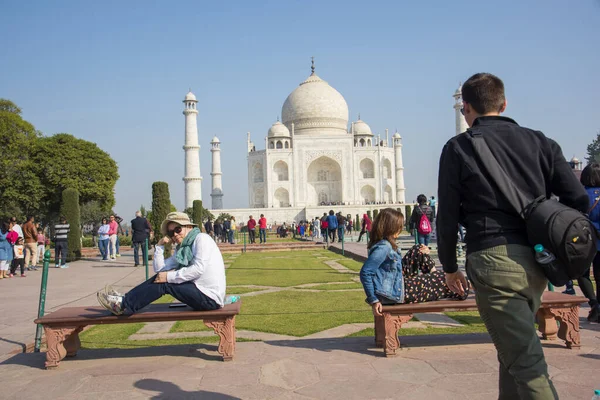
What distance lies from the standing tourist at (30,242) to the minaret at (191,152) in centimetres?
2542

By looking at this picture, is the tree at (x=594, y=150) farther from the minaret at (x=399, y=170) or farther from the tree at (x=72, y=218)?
the tree at (x=72, y=218)

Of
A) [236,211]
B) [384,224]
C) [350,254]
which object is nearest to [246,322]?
[384,224]

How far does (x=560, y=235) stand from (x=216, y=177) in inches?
1754

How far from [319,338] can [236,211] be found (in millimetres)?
35245

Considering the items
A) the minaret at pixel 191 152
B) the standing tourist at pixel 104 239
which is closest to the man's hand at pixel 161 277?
the standing tourist at pixel 104 239

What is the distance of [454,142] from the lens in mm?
2240

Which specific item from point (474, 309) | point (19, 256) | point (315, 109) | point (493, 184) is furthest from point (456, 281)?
point (315, 109)

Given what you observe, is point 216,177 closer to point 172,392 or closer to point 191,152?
point 191,152

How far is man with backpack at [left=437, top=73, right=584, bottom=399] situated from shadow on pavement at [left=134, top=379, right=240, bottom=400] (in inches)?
59.6

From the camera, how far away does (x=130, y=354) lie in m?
3.98

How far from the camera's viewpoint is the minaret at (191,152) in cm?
3869

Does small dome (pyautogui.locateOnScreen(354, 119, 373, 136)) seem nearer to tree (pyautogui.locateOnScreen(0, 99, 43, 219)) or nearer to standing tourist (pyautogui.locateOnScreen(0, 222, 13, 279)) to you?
tree (pyautogui.locateOnScreen(0, 99, 43, 219))

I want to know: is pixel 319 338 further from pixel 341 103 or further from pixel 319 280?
pixel 341 103

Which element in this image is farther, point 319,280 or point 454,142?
point 319,280
